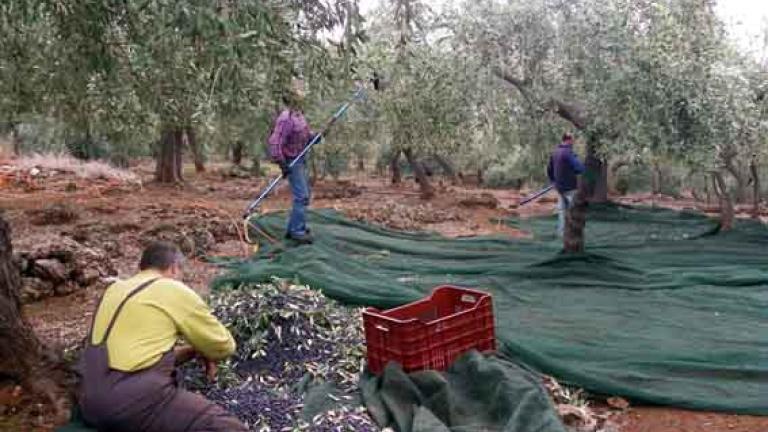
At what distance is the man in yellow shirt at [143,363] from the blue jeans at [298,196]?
5.08 meters

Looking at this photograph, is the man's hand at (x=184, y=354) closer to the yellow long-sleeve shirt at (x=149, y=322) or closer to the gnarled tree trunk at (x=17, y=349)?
the yellow long-sleeve shirt at (x=149, y=322)

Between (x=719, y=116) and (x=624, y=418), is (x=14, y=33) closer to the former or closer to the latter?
(x=624, y=418)

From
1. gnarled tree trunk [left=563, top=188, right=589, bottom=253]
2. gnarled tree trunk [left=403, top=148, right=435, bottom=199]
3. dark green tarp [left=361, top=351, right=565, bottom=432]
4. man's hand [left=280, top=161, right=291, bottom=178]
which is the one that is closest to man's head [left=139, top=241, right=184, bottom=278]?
dark green tarp [left=361, top=351, right=565, bottom=432]

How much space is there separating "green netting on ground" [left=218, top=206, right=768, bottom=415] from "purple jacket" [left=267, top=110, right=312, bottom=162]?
3.75 feet

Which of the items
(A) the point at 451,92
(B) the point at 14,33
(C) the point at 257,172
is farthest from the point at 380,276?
(C) the point at 257,172

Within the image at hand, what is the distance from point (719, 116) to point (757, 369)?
3361 mm

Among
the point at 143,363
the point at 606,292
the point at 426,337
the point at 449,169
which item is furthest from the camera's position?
the point at 449,169

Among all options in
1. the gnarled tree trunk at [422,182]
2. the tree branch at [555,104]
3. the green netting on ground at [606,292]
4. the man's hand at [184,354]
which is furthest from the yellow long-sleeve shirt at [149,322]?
the gnarled tree trunk at [422,182]

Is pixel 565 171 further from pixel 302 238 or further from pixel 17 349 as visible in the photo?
pixel 17 349

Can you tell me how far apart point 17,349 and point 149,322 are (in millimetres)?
1514

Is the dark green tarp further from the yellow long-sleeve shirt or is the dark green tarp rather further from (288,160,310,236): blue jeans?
(288,160,310,236): blue jeans

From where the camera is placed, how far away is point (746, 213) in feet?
46.3

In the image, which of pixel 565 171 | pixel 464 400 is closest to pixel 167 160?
pixel 565 171

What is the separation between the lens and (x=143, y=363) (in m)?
2.97
